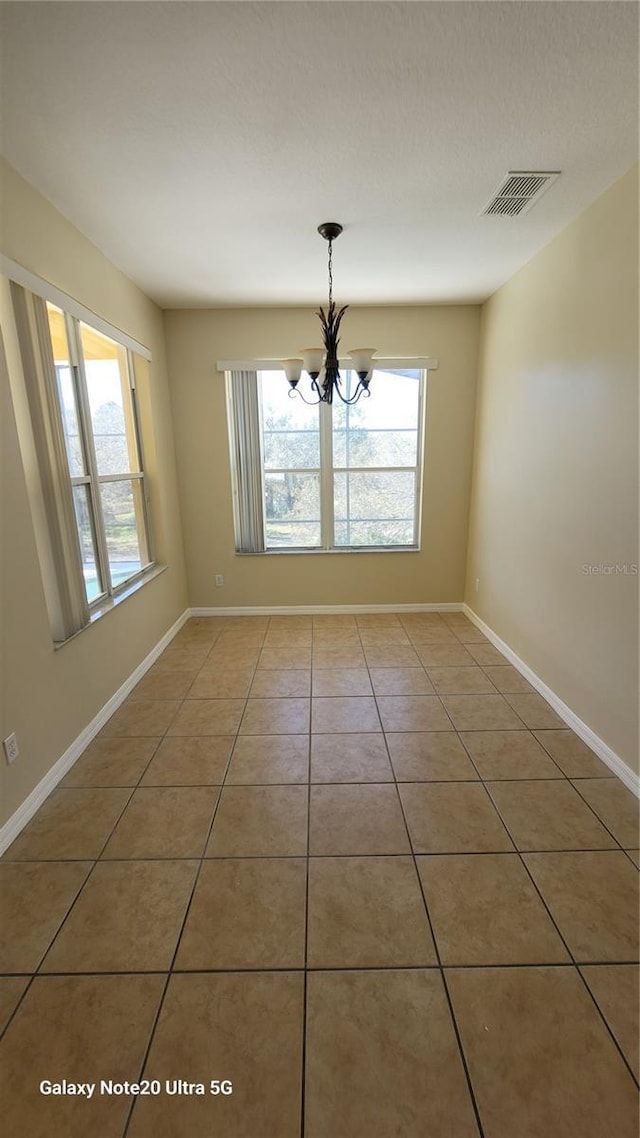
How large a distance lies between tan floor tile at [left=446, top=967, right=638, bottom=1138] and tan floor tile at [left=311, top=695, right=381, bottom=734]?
→ 124cm

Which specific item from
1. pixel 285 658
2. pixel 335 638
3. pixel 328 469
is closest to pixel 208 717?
pixel 285 658

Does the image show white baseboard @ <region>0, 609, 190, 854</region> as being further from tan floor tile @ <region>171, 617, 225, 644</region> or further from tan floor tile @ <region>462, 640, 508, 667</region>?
tan floor tile @ <region>462, 640, 508, 667</region>

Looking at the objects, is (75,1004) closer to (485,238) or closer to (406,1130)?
(406,1130)

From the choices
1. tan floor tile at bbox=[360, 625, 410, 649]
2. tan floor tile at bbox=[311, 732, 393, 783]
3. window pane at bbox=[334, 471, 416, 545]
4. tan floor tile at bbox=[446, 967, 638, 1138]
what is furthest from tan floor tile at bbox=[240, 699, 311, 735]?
window pane at bbox=[334, 471, 416, 545]

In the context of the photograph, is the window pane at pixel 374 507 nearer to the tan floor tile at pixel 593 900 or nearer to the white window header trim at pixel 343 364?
the white window header trim at pixel 343 364

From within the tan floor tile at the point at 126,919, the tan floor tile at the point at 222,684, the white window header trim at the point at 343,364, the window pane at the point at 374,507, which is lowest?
the tan floor tile at the point at 222,684

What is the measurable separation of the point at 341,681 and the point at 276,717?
1.86 ft

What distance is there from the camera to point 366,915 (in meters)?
1.46

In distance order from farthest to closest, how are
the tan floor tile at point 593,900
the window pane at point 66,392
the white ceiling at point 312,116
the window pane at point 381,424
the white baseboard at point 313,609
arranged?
1. the white baseboard at point 313,609
2. the window pane at point 381,424
3. the window pane at point 66,392
4. the tan floor tile at point 593,900
5. the white ceiling at point 312,116

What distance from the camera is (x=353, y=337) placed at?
3689mm

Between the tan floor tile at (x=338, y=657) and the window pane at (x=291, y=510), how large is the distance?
1129mm

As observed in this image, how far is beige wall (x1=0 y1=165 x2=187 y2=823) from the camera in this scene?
1771mm

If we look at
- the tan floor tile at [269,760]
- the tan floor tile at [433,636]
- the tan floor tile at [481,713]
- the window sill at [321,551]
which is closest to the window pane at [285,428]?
the window sill at [321,551]

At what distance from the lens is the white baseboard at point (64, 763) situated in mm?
1776
